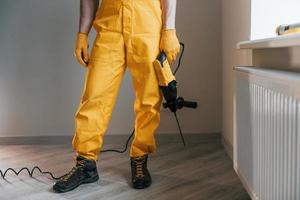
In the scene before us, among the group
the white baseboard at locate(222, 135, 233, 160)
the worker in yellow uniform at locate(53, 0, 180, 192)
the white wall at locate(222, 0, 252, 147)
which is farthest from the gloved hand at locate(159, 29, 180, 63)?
the white baseboard at locate(222, 135, 233, 160)

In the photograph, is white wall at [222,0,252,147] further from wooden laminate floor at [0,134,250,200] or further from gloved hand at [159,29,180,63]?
gloved hand at [159,29,180,63]

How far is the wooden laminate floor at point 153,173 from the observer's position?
150 centimetres

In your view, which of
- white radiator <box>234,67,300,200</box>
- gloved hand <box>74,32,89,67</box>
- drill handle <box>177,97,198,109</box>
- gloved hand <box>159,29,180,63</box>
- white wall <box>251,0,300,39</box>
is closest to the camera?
white radiator <box>234,67,300,200</box>

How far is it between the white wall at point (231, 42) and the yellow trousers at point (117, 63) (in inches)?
15.4

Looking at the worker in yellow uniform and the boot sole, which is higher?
the worker in yellow uniform

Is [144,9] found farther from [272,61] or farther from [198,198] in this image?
[198,198]

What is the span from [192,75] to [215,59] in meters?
0.18

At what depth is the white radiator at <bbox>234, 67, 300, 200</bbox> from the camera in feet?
2.55

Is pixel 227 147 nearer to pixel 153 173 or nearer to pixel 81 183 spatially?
pixel 153 173

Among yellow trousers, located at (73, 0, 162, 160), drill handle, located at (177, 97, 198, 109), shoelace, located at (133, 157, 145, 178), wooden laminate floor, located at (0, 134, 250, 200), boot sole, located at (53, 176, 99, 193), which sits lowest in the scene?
wooden laminate floor, located at (0, 134, 250, 200)

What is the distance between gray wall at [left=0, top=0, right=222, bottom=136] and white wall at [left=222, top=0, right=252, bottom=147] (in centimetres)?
12

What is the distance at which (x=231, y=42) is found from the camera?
1983mm

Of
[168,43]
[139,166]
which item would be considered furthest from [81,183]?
[168,43]

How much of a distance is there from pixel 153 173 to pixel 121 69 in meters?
0.55
